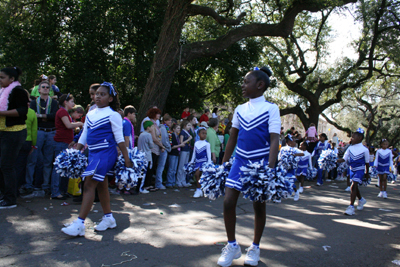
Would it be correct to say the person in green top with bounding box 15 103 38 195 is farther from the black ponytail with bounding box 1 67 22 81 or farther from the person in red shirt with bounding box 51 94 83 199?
the black ponytail with bounding box 1 67 22 81

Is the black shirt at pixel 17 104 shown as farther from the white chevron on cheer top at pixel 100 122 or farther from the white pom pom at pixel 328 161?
the white pom pom at pixel 328 161

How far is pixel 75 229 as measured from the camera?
4.23 m

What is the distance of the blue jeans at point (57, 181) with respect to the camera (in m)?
6.69

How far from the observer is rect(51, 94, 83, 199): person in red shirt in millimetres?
6617

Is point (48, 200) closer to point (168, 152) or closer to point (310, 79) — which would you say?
point (168, 152)

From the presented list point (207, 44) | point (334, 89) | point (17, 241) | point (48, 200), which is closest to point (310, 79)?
point (334, 89)

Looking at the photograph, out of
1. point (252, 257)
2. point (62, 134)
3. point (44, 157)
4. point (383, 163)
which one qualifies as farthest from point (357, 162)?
point (44, 157)

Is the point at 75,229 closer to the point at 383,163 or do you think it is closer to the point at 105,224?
the point at 105,224

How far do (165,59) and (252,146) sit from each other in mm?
9030

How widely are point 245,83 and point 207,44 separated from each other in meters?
9.95

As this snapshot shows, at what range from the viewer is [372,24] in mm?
22109

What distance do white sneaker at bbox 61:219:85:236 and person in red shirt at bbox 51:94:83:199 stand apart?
2620mm

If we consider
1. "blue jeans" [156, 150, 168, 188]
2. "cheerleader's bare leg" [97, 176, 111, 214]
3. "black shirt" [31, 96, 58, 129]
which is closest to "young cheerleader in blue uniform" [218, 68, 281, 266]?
"cheerleader's bare leg" [97, 176, 111, 214]

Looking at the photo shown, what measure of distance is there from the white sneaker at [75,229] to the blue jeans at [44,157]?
291 cm
